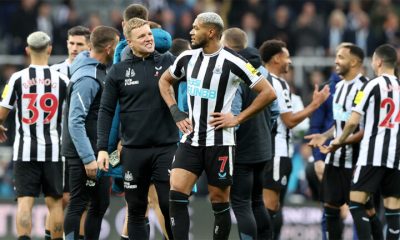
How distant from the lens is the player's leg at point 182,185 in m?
9.16

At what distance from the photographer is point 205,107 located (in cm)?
914

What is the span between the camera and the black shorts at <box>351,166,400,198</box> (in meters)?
10.9

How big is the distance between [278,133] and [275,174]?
523 mm

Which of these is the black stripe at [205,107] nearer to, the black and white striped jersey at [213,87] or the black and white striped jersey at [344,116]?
the black and white striped jersey at [213,87]

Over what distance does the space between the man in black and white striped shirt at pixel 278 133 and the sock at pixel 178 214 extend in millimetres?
2652

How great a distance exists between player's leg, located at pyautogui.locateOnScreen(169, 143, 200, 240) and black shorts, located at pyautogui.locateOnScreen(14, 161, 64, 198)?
2125 mm

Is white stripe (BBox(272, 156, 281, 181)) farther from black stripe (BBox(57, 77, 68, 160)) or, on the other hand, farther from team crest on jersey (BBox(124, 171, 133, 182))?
team crest on jersey (BBox(124, 171, 133, 182))

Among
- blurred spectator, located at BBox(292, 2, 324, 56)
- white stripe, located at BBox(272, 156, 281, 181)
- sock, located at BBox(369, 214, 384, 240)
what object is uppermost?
blurred spectator, located at BBox(292, 2, 324, 56)

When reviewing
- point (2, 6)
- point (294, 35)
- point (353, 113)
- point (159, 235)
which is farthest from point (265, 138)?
point (2, 6)

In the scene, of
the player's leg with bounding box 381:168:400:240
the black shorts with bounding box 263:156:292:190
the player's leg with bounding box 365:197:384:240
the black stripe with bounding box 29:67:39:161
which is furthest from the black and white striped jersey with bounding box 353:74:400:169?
the black stripe with bounding box 29:67:39:161

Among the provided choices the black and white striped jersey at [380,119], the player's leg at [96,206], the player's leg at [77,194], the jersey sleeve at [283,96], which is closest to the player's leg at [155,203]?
the player's leg at [96,206]

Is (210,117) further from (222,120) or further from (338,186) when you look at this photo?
(338,186)

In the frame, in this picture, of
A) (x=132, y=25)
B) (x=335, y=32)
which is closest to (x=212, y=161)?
(x=132, y=25)

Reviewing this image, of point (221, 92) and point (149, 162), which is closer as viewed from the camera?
point (221, 92)
